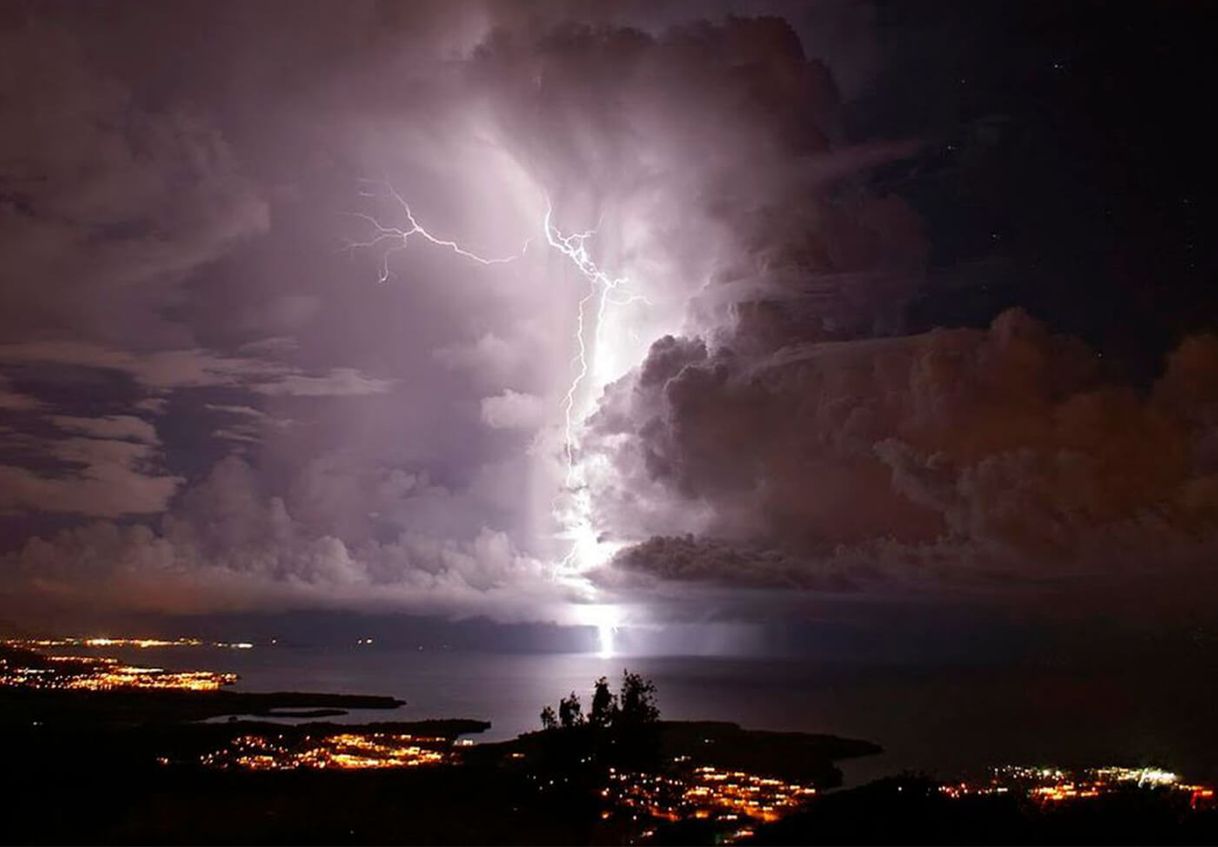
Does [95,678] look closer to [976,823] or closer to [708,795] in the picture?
[708,795]

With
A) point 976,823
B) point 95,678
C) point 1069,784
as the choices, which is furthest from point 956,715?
point 95,678

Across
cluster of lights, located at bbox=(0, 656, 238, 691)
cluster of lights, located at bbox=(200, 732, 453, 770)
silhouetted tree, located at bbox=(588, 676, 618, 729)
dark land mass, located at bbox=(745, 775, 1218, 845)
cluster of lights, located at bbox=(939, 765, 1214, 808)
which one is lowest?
dark land mass, located at bbox=(745, 775, 1218, 845)

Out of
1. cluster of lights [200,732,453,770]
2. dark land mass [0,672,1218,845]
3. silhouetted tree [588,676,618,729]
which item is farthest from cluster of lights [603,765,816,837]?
cluster of lights [200,732,453,770]

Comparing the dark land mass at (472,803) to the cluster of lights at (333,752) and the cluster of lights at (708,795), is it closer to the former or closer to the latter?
the cluster of lights at (708,795)

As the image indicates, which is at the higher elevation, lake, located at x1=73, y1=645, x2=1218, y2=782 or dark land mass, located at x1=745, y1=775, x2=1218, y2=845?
lake, located at x1=73, y1=645, x2=1218, y2=782

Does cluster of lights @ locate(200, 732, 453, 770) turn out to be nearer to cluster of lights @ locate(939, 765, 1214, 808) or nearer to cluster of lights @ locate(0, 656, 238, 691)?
cluster of lights @ locate(939, 765, 1214, 808)
